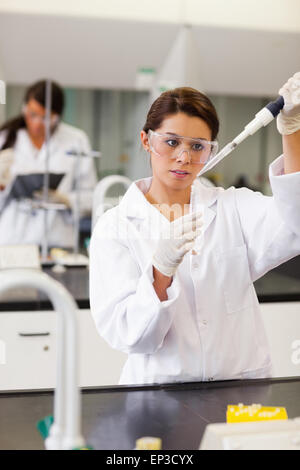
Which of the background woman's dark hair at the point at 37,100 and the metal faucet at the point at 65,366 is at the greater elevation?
the background woman's dark hair at the point at 37,100

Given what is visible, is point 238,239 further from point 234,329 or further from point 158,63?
point 158,63

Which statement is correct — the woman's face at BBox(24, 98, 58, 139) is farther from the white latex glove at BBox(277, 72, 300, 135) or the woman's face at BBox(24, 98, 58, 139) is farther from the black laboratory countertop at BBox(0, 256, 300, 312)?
the white latex glove at BBox(277, 72, 300, 135)

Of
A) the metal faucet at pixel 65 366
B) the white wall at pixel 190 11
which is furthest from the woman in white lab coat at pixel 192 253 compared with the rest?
the white wall at pixel 190 11

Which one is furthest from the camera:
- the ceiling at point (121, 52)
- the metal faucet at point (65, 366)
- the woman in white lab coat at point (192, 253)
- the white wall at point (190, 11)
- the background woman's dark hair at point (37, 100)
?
the ceiling at point (121, 52)

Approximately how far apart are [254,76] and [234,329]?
3172 millimetres

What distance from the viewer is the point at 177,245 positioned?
1.41 m

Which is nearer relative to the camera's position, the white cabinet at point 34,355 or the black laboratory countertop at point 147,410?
the black laboratory countertop at point 147,410

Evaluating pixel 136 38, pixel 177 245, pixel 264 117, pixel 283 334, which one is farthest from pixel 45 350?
pixel 136 38

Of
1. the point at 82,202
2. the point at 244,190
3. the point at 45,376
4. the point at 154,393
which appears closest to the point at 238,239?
the point at 244,190

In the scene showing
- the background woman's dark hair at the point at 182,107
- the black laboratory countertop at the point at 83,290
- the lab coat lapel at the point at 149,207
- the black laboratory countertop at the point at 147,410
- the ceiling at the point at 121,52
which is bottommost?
the black laboratory countertop at the point at 147,410

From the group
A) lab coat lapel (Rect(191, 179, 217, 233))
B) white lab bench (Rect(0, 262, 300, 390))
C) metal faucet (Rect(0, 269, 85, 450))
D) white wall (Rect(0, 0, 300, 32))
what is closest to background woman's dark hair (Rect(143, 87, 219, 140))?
lab coat lapel (Rect(191, 179, 217, 233))

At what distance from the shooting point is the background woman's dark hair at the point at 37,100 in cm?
385

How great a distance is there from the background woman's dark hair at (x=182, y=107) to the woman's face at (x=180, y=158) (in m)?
0.01

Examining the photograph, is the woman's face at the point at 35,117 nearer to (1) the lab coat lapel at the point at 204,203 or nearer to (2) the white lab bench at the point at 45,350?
(2) the white lab bench at the point at 45,350
